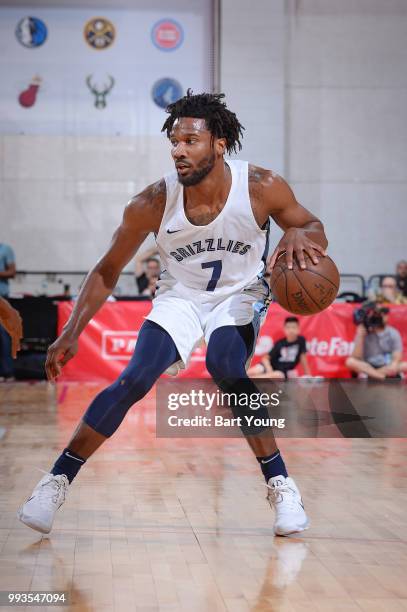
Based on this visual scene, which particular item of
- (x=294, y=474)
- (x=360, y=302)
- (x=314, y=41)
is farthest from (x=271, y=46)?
(x=294, y=474)

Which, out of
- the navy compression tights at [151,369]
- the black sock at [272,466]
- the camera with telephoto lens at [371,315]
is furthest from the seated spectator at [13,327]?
the camera with telephoto lens at [371,315]

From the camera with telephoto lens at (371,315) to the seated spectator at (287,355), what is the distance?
75 cm

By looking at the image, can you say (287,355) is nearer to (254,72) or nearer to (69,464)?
(254,72)

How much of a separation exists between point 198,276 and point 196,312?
0.16 meters

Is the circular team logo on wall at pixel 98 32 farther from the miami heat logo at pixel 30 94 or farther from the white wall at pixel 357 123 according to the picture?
the white wall at pixel 357 123

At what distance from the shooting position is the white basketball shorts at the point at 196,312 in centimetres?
390

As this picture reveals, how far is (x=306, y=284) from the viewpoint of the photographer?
3623mm

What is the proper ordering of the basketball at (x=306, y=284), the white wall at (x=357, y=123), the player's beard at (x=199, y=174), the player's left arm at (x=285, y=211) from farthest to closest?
the white wall at (x=357, y=123) → the player's beard at (x=199, y=174) → the player's left arm at (x=285, y=211) → the basketball at (x=306, y=284)

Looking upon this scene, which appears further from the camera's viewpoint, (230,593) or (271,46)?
(271,46)

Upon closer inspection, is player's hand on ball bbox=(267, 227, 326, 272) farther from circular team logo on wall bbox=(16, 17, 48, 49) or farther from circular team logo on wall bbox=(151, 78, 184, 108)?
circular team logo on wall bbox=(16, 17, 48, 49)

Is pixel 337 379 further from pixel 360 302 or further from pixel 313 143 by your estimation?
pixel 313 143

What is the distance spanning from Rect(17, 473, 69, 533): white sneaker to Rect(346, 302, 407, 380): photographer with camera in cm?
710

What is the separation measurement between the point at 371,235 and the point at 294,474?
9.96 metres

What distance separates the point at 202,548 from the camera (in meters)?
3.53
